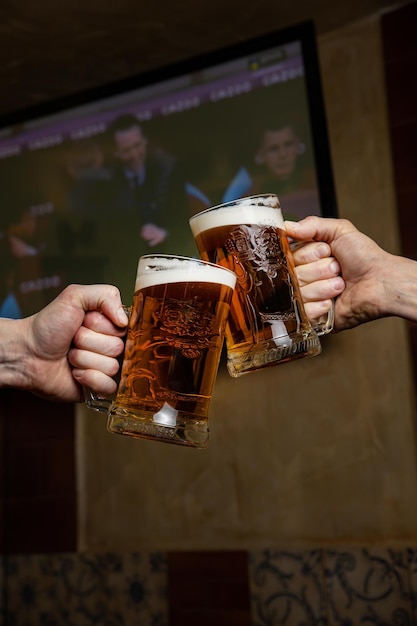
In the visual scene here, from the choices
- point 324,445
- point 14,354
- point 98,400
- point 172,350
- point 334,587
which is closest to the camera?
point 172,350

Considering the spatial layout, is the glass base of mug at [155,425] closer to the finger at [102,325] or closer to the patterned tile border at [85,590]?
the finger at [102,325]

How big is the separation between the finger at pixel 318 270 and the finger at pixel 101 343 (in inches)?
14.1

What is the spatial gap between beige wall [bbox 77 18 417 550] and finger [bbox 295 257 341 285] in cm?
116

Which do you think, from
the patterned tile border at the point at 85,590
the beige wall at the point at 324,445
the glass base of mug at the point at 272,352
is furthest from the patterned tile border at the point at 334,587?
the glass base of mug at the point at 272,352

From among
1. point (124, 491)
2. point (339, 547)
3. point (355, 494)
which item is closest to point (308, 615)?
point (339, 547)

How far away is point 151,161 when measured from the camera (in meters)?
2.74

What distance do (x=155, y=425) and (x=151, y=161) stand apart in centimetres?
183

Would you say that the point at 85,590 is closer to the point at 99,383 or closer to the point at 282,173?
the point at 282,173

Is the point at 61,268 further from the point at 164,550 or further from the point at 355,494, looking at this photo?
the point at 355,494

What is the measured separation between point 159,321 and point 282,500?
1.72 meters

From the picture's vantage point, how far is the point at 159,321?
1042mm

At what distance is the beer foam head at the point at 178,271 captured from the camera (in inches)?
41.1

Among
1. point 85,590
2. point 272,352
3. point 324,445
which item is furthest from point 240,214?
point 85,590

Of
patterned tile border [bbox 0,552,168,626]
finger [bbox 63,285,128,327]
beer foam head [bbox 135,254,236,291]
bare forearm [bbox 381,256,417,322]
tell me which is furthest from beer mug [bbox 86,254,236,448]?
patterned tile border [bbox 0,552,168,626]
